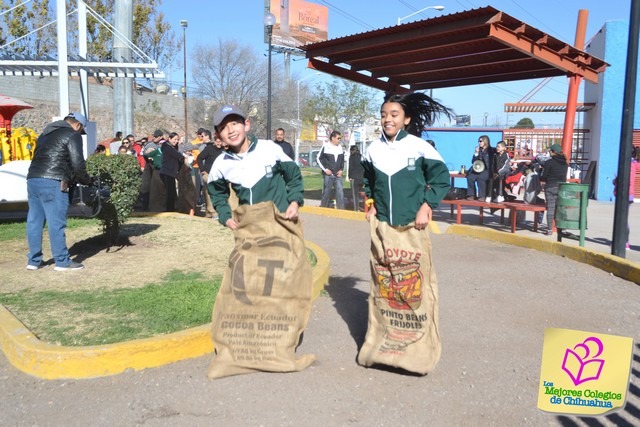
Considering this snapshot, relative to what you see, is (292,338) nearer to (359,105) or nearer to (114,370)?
(114,370)

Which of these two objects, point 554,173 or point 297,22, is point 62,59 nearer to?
point 554,173

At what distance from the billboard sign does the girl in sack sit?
61092 mm

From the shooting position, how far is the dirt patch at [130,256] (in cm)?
651

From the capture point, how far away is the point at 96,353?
4.18 metres

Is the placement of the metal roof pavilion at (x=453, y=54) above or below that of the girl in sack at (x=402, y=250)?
above

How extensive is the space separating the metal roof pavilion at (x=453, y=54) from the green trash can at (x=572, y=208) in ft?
8.67

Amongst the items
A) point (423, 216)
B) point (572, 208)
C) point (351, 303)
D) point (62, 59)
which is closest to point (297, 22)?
point (62, 59)

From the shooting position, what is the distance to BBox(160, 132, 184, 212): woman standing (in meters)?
11.7

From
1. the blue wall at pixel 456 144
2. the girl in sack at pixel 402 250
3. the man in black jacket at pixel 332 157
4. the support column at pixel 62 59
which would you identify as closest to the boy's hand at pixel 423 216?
the girl in sack at pixel 402 250

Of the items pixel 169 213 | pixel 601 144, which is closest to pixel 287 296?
pixel 169 213

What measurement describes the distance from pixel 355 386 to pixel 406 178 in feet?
4.72

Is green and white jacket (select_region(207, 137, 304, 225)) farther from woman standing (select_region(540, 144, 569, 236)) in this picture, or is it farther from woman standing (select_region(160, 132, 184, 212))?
woman standing (select_region(540, 144, 569, 236))

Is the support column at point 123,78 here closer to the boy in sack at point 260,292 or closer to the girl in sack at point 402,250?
the boy in sack at point 260,292

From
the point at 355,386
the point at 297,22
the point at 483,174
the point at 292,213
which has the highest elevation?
the point at 297,22
